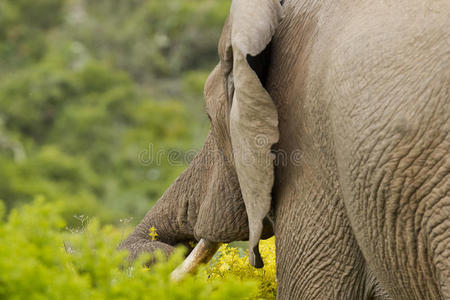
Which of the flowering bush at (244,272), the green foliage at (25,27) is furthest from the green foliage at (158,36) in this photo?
the flowering bush at (244,272)

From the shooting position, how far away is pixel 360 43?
176 centimetres

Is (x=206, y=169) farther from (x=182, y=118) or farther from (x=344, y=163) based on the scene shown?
(x=182, y=118)

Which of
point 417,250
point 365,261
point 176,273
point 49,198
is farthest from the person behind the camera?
point 49,198

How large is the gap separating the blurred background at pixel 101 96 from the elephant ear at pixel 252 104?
33.2 ft

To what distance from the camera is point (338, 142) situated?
1.81 meters

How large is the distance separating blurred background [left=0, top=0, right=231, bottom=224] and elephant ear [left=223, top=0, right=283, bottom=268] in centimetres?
1012

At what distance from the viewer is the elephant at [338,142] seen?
1.63 metres

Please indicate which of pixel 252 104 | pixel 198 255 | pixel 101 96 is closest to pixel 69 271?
pixel 252 104

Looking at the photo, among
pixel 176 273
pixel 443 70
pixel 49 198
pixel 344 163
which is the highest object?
pixel 443 70

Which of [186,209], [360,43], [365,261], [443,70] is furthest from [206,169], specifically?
[443,70]

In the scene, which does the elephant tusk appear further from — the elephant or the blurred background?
the blurred background

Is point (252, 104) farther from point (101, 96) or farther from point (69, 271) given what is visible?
point (101, 96)

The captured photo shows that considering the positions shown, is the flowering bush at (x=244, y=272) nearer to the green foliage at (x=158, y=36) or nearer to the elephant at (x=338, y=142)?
the elephant at (x=338, y=142)

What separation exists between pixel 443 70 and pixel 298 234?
673 millimetres
